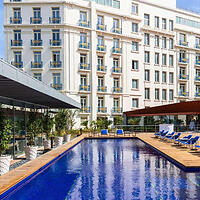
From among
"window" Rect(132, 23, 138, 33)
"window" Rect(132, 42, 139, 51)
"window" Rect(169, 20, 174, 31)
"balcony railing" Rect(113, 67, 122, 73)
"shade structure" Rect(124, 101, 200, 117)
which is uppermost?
"window" Rect(169, 20, 174, 31)

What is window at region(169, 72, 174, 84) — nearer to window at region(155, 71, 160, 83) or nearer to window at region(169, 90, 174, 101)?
window at region(169, 90, 174, 101)

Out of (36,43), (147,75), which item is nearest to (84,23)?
(36,43)

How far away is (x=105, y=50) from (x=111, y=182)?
29850 mm

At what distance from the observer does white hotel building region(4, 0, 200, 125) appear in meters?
33.9

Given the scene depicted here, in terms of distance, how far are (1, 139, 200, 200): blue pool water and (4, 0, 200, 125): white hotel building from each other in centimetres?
2325

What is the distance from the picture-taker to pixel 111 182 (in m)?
8.44

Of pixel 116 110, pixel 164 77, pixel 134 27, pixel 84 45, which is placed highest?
pixel 134 27

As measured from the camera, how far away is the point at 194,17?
4494 centimetres

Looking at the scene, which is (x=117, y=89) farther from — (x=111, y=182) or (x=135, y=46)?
(x=111, y=182)

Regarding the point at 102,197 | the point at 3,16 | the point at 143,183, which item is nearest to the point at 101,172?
the point at 143,183

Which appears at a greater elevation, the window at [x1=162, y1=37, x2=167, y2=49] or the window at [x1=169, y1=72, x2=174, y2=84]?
the window at [x1=162, y1=37, x2=167, y2=49]

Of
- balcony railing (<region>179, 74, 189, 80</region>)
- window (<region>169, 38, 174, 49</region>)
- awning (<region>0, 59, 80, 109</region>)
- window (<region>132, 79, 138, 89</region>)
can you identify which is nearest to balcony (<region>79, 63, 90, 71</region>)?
window (<region>132, 79, 138, 89</region>)

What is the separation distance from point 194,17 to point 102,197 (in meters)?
44.9

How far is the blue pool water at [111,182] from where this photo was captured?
7.15 meters
